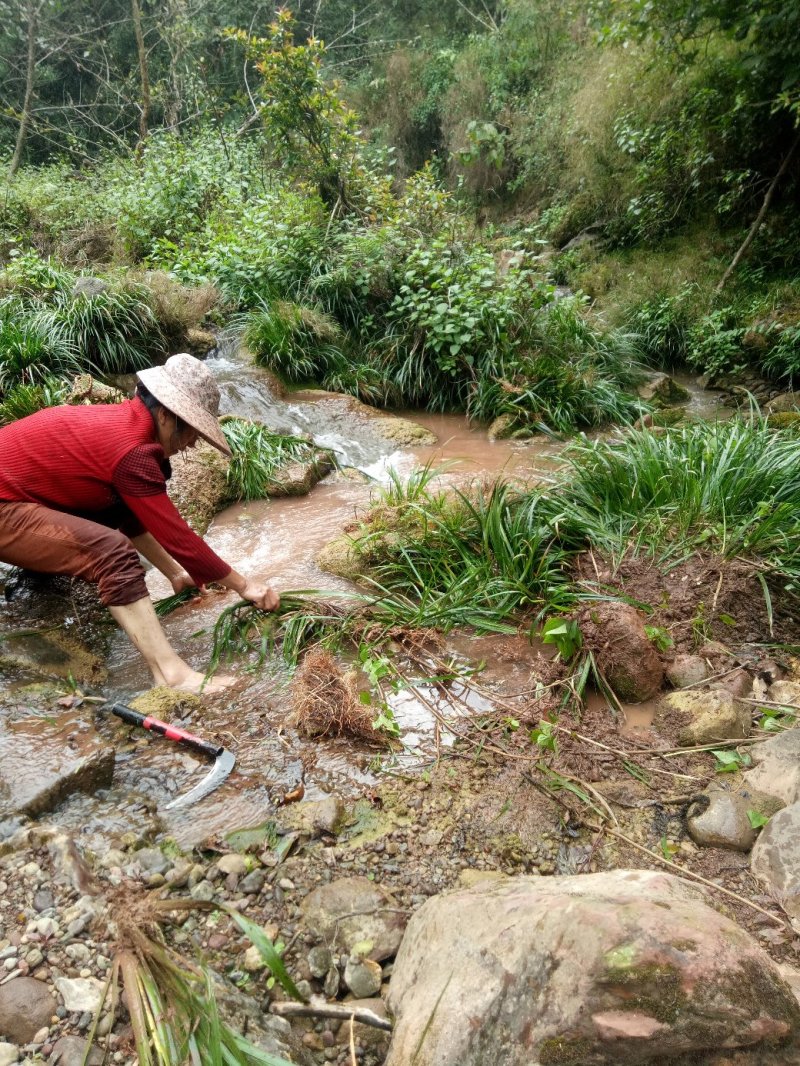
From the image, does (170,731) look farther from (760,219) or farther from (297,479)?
(760,219)

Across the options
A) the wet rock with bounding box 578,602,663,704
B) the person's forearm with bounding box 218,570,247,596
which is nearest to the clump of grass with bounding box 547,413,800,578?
the wet rock with bounding box 578,602,663,704

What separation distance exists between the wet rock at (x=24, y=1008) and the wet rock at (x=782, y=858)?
5.95 ft

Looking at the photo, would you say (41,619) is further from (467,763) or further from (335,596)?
(467,763)

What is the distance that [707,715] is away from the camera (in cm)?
250

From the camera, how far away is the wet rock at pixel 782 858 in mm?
1821

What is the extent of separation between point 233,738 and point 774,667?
2.22 metres

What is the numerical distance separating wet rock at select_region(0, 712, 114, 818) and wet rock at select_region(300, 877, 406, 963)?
87 centimetres

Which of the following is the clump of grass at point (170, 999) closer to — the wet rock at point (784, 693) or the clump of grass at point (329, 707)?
the clump of grass at point (329, 707)

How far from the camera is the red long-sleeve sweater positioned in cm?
275

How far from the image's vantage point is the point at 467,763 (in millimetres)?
2471

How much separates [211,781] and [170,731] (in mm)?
243

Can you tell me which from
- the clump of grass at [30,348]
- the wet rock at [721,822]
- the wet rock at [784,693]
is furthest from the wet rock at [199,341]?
the wet rock at [721,822]

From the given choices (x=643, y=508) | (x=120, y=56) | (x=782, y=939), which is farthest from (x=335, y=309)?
(x=120, y=56)

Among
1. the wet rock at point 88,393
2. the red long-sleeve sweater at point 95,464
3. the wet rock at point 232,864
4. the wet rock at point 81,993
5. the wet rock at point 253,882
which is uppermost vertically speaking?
the red long-sleeve sweater at point 95,464
